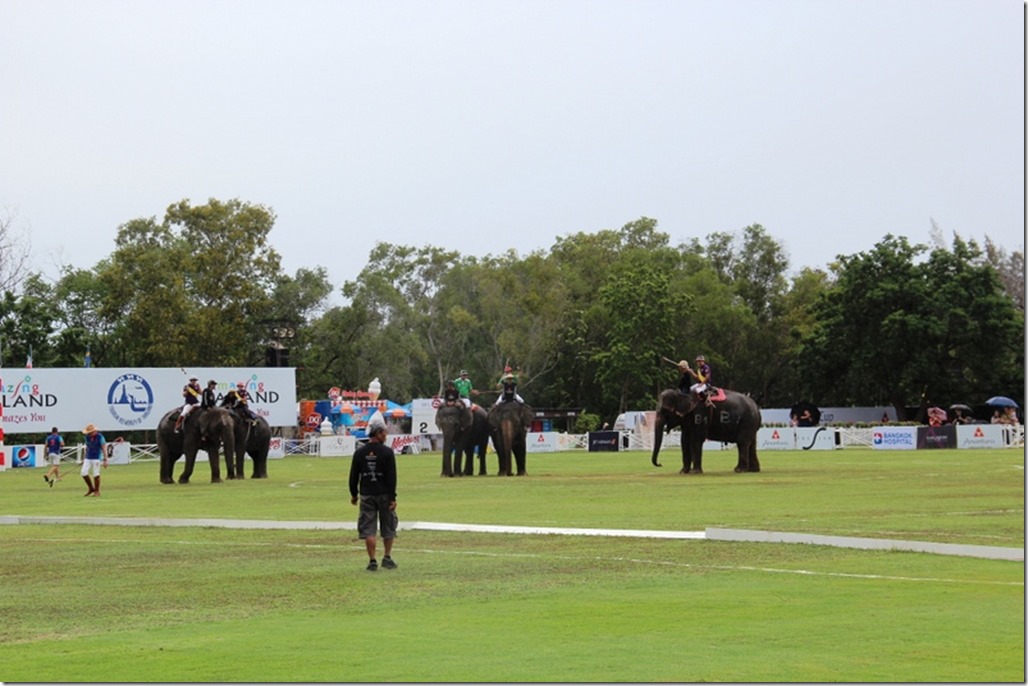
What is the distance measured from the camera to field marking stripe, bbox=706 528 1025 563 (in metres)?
19.8

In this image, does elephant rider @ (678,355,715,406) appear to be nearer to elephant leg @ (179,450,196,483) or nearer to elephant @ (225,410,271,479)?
elephant @ (225,410,271,479)

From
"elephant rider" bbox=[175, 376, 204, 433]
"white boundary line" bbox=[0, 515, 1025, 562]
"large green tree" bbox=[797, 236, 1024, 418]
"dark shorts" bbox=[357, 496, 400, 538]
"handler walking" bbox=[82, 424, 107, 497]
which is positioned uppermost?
"large green tree" bbox=[797, 236, 1024, 418]

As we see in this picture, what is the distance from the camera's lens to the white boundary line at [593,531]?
20203 millimetres

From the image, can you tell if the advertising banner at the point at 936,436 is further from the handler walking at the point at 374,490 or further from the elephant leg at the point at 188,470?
the handler walking at the point at 374,490

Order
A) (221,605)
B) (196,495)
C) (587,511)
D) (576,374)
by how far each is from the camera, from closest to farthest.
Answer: (221,605) < (587,511) < (196,495) < (576,374)

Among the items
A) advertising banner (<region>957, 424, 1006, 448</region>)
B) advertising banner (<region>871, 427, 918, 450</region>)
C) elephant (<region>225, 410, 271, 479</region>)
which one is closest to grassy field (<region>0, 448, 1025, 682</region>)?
elephant (<region>225, 410, 271, 479</region>)

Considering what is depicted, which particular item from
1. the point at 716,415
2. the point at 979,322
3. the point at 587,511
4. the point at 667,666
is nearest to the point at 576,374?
the point at 979,322

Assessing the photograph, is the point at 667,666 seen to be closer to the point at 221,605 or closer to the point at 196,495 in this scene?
the point at 221,605

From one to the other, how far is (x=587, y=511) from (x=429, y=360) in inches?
3835

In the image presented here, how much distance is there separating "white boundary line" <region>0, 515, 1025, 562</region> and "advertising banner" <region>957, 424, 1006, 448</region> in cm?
5121

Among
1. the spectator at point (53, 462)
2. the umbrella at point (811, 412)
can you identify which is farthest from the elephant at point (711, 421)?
the umbrella at point (811, 412)

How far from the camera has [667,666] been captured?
1237 cm

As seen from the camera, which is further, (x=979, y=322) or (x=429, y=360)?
(x=429, y=360)

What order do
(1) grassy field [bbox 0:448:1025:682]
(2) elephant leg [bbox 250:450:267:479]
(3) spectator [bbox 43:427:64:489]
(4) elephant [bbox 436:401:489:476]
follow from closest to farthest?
(1) grassy field [bbox 0:448:1025:682], (4) elephant [bbox 436:401:489:476], (3) spectator [bbox 43:427:64:489], (2) elephant leg [bbox 250:450:267:479]
